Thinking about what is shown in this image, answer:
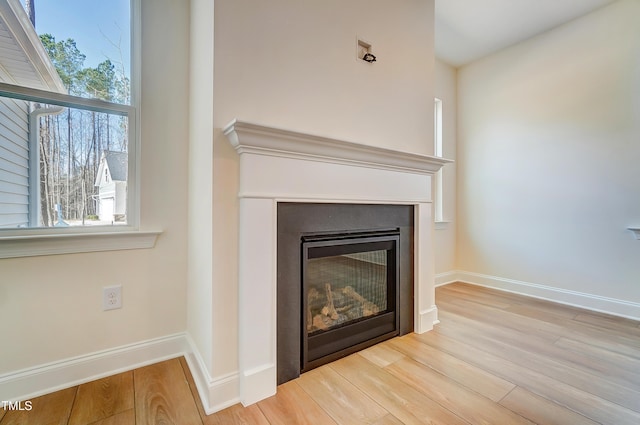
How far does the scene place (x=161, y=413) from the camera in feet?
4.03

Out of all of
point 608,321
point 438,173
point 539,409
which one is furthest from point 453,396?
point 438,173

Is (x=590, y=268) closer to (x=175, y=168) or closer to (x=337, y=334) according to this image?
(x=337, y=334)

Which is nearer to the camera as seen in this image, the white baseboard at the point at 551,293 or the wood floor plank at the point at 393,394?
the wood floor plank at the point at 393,394

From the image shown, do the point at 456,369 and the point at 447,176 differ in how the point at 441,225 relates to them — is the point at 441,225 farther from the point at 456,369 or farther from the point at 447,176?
the point at 456,369

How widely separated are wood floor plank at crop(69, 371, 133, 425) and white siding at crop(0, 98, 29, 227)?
0.91 m

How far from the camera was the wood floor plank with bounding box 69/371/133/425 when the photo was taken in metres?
1.20

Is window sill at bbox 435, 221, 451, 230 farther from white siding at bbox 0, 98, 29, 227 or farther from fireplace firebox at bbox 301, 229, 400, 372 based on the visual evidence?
white siding at bbox 0, 98, 29, 227

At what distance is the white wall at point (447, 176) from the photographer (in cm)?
331

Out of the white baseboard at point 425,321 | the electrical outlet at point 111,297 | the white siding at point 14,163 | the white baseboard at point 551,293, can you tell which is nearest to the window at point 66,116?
the white siding at point 14,163

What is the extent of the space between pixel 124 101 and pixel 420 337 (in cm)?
251

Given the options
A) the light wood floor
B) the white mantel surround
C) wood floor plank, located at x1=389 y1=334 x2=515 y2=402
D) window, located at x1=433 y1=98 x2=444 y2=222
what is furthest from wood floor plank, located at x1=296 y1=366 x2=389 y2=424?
window, located at x1=433 y1=98 x2=444 y2=222

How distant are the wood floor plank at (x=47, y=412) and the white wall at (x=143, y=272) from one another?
18cm

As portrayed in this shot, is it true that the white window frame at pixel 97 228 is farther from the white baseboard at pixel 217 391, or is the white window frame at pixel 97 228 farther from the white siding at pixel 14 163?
the white baseboard at pixel 217 391

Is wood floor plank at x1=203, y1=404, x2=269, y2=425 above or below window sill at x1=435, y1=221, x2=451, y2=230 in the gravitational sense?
below
